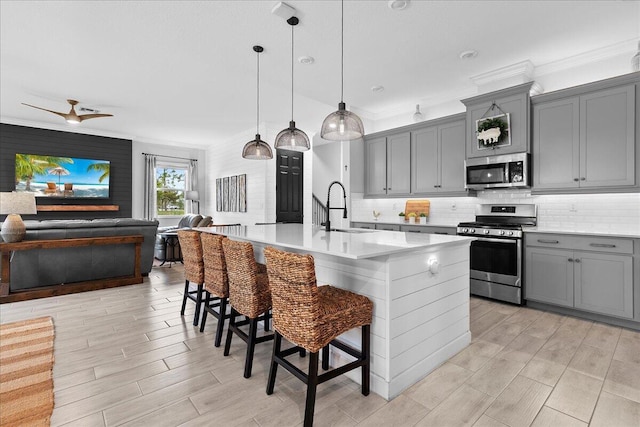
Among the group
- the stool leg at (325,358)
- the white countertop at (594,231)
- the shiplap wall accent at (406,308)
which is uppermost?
the white countertop at (594,231)

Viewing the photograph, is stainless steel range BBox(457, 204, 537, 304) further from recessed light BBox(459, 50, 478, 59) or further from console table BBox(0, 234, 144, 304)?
console table BBox(0, 234, 144, 304)

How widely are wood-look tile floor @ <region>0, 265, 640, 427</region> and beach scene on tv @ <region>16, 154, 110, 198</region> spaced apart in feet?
16.4

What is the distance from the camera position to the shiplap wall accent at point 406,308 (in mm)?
1967

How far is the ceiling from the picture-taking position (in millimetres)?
2887

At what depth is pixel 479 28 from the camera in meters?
3.16

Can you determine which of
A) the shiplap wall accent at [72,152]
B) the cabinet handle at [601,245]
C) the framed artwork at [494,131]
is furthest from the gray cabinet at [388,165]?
the shiplap wall accent at [72,152]

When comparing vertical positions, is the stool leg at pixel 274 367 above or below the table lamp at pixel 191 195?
below

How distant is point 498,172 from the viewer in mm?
4082

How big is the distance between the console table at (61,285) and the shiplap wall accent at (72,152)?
11.4ft

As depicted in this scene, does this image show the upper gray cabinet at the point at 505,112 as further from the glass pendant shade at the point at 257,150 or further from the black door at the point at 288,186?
the black door at the point at 288,186

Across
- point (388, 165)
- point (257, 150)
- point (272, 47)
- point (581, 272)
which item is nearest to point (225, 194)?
point (388, 165)

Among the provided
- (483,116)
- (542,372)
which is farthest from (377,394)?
(483,116)

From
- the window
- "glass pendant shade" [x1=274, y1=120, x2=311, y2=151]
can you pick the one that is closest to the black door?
"glass pendant shade" [x1=274, y1=120, x2=311, y2=151]

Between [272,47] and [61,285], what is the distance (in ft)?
13.9
